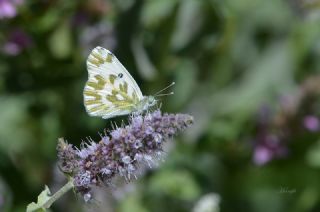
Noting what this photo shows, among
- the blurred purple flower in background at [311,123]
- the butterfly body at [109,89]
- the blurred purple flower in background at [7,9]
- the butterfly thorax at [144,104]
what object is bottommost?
the butterfly thorax at [144,104]

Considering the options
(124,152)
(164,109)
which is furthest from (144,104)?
(164,109)

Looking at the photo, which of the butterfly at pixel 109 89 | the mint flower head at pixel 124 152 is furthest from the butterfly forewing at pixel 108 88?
the mint flower head at pixel 124 152

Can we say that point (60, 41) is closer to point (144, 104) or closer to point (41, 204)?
point (144, 104)

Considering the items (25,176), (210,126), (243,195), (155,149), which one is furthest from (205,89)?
(155,149)

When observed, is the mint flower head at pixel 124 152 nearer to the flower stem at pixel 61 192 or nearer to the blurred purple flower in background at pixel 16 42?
the flower stem at pixel 61 192

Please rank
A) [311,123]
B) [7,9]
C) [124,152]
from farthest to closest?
[311,123], [7,9], [124,152]

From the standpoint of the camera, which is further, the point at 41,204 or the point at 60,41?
the point at 60,41

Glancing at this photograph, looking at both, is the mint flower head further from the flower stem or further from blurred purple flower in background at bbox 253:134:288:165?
blurred purple flower in background at bbox 253:134:288:165
